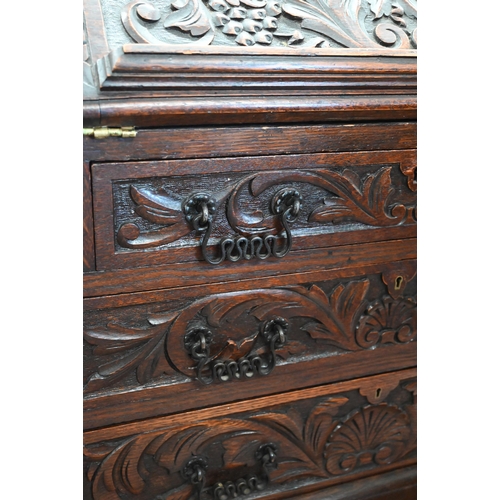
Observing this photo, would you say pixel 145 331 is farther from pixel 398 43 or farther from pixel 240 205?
pixel 398 43

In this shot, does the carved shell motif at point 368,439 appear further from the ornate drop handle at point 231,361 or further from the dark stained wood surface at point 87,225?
the dark stained wood surface at point 87,225

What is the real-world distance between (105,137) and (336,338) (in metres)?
0.45

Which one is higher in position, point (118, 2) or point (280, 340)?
point (118, 2)

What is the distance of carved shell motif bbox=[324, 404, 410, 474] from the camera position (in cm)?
95

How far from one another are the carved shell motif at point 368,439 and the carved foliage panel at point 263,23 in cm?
56

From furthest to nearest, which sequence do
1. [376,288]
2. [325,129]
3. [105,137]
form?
1. [376,288]
2. [325,129]
3. [105,137]

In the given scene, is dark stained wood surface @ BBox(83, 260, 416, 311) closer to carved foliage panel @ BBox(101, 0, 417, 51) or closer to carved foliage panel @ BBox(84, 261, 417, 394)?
carved foliage panel @ BBox(84, 261, 417, 394)

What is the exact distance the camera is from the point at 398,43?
88 centimetres

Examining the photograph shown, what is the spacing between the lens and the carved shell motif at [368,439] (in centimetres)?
95

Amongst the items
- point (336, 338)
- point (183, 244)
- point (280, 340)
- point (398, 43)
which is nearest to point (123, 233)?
point (183, 244)

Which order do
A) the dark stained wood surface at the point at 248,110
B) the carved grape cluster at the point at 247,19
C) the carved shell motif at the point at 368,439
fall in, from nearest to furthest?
the dark stained wood surface at the point at 248,110, the carved grape cluster at the point at 247,19, the carved shell motif at the point at 368,439

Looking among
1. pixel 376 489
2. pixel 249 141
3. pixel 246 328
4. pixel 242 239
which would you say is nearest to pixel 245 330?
pixel 246 328

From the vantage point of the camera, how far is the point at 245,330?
839 mm

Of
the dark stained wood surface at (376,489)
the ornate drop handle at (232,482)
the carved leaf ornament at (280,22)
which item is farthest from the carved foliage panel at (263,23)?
the dark stained wood surface at (376,489)
